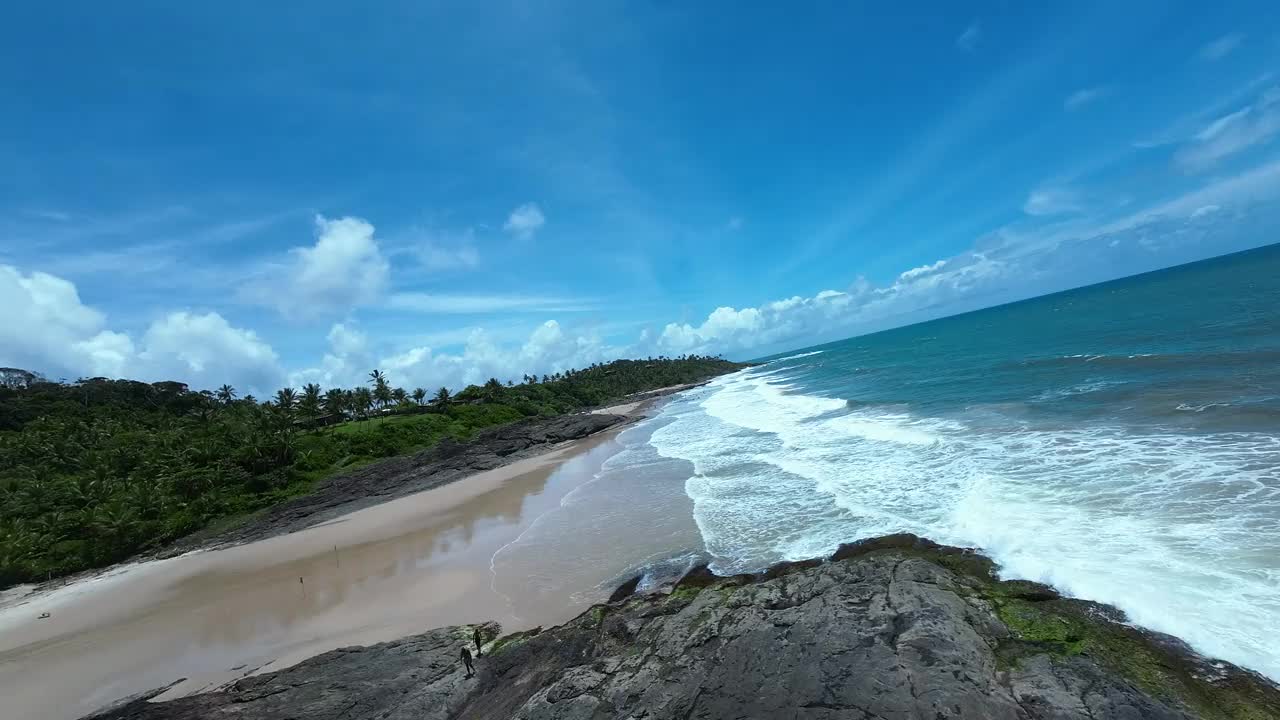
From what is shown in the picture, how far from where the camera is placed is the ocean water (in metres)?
8.61

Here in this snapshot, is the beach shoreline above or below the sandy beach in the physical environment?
above

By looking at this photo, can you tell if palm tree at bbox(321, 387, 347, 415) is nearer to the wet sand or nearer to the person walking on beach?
the wet sand

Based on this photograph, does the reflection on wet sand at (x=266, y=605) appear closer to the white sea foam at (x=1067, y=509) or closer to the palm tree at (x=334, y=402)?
the white sea foam at (x=1067, y=509)

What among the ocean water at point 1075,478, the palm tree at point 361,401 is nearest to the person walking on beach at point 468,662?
the ocean water at point 1075,478

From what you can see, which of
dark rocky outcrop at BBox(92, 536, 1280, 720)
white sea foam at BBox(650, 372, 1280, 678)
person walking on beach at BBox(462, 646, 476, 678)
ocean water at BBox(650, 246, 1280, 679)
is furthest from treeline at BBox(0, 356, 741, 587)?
white sea foam at BBox(650, 372, 1280, 678)

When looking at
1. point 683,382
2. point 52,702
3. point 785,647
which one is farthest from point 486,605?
point 683,382

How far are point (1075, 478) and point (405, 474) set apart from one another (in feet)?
124

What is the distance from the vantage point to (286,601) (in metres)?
16.3

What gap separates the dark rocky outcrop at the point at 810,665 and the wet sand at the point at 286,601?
73.0 inches

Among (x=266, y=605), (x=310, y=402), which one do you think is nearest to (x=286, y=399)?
(x=310, y=402)

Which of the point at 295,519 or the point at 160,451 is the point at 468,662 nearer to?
the point at 295,519

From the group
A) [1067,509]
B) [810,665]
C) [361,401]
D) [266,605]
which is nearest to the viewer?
[810,665]

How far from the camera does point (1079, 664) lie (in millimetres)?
6738

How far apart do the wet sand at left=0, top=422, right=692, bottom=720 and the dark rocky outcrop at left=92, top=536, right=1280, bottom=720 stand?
1.85 metres
